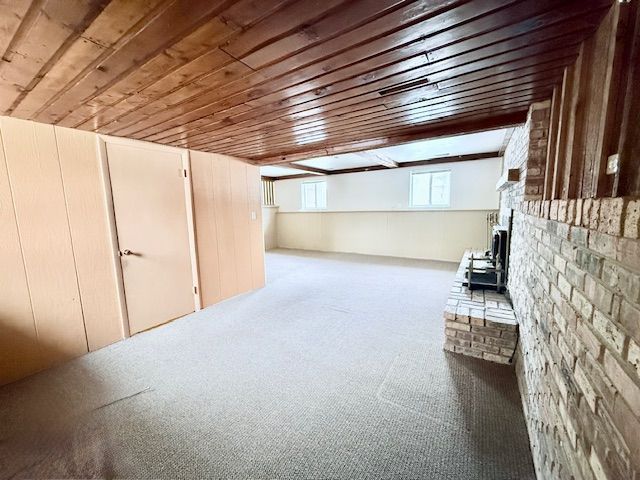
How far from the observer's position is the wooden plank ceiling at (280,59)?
99cm

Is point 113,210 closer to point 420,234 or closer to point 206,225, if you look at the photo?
point 206,225

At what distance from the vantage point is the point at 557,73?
1.49 m

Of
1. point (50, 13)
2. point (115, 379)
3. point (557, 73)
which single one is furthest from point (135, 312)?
point (557, 73)

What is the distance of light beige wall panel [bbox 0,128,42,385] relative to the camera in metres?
2.06

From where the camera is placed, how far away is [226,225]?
3822 millimetres

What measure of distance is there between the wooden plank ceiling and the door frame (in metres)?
0.37

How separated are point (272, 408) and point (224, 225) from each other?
8.64 feet

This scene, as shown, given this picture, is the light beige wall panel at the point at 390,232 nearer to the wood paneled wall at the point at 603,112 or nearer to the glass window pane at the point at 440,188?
the glass window pane at the point at 440,188

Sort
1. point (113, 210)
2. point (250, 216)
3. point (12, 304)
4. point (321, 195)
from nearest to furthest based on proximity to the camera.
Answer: point (12, 304), point (113, 210), point (250, 216), point (321, 195)

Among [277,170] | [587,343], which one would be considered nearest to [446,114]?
[587,343]

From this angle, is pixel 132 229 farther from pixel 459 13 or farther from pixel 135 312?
pixel 459 13

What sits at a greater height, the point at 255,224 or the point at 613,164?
the point at 613,164

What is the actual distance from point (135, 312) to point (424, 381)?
2.93 m

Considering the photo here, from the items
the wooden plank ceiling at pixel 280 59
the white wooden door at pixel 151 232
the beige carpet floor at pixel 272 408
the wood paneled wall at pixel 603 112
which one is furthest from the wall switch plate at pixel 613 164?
the white wooden door at pixel 151 232
